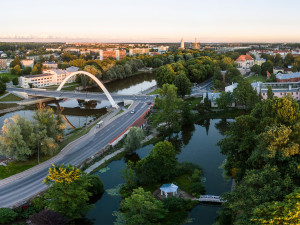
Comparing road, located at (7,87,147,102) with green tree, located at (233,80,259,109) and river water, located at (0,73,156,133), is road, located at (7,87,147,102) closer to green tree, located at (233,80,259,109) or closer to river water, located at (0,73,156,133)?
river water, located at (0,73,156,133)

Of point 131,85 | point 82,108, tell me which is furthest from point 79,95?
point 131,85

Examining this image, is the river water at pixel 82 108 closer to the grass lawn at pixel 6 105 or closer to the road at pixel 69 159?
the grass lawn at pixel 6 105

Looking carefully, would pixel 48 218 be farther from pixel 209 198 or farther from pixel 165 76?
pixel 165 76

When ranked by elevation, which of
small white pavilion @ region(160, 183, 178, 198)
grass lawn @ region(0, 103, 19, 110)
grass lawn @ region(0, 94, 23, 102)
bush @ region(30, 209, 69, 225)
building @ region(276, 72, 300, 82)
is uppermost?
building @ region(276, 72, 300, 82)

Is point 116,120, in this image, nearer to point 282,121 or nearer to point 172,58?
point 282,121

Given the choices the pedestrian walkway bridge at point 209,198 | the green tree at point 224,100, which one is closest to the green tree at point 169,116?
the green tree at point 224,100

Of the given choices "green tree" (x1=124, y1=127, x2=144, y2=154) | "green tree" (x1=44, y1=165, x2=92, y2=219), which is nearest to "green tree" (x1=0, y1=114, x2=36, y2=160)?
"green tree" (x1=44, y1=165, x2=92, y2=219)

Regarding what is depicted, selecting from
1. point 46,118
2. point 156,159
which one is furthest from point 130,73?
point 156,159
